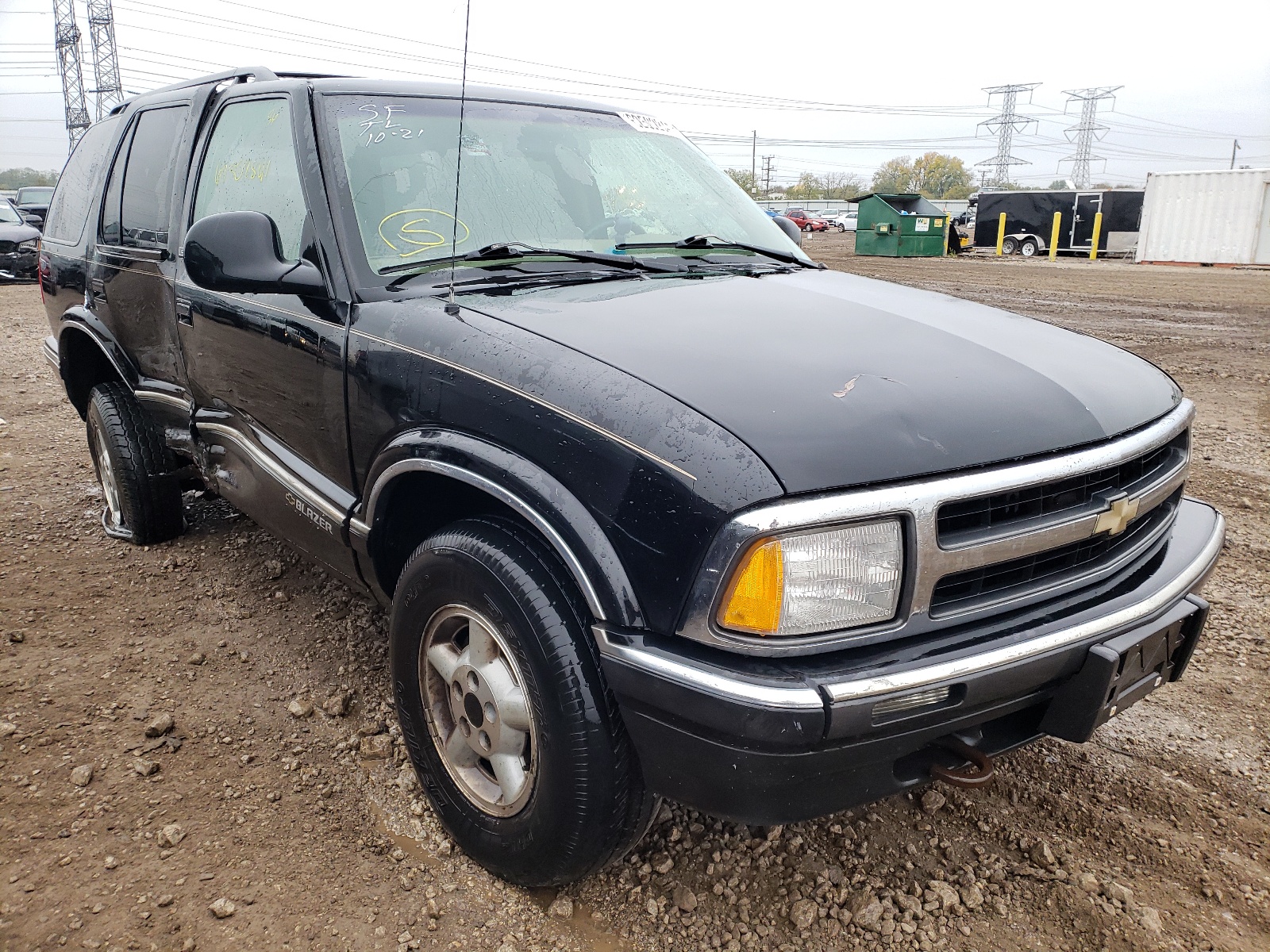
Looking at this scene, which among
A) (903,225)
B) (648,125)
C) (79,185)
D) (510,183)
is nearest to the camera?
(510,183)

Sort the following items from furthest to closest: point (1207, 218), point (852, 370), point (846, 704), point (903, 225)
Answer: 1. point (903, 225)
2. point (1207, 218)
3. point (852, 370)
4. point (846, 704)

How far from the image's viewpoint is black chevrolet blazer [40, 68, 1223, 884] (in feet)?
5.48

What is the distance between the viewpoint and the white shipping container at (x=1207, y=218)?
26531 millimetres

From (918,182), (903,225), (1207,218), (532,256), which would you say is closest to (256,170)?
(532,256)

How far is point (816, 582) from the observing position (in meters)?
1.66

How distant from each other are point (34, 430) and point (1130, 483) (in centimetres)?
709

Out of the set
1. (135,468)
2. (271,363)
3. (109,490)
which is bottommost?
(109,490)

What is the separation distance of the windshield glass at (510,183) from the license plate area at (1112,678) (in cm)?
175

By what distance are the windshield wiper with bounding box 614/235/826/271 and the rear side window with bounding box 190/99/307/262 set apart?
98cm

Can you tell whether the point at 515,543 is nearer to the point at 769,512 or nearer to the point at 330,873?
the point at 769,512

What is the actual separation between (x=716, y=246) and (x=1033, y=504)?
1521 millimetres

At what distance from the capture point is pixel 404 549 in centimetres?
257

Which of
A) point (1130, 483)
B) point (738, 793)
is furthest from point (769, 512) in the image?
point (1130, 483)

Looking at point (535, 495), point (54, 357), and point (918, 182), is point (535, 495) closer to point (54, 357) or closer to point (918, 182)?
point (54, 357)
